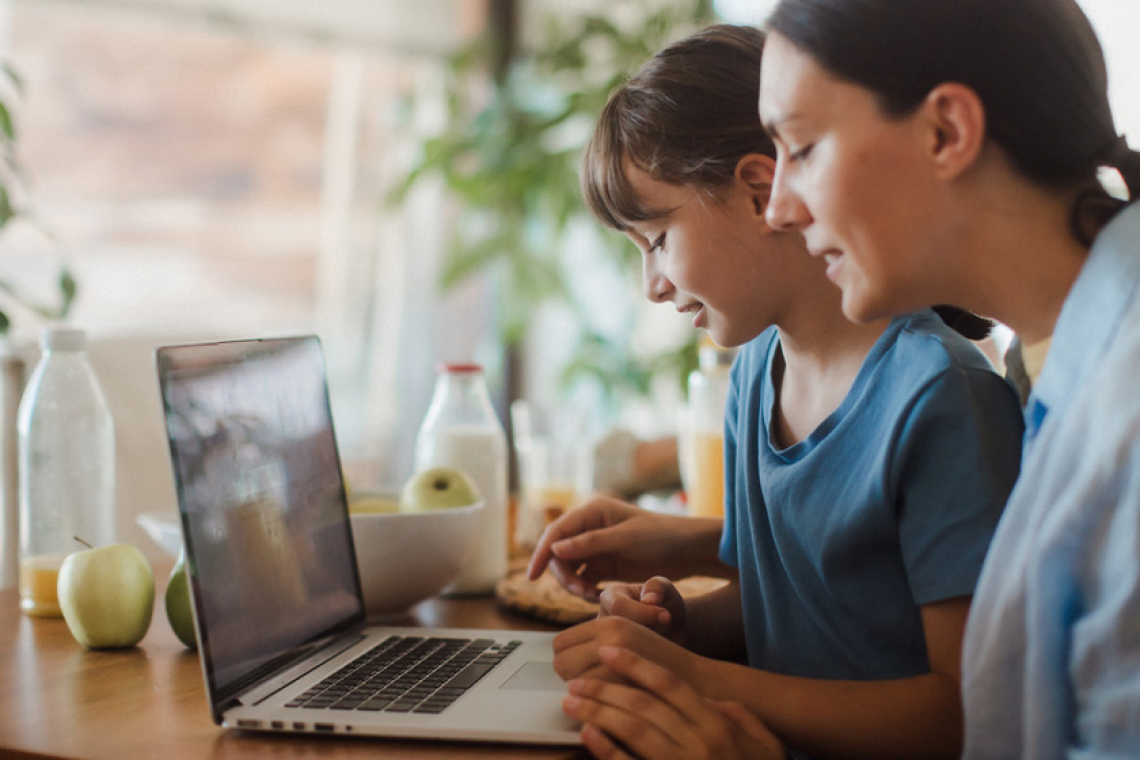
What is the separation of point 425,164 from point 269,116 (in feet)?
1.65

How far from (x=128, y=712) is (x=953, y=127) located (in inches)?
28.5

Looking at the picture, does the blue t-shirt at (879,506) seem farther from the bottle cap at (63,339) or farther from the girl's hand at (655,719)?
the bottle cap at (63,339)

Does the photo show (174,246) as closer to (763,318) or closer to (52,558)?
(52,558)

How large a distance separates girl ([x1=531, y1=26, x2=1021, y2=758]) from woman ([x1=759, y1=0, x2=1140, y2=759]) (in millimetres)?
Answer: 65

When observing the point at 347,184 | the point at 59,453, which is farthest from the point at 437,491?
the point at 347,184

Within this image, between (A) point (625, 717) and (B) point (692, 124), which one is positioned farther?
(B) point (692, 124)

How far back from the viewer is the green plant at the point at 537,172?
9.54 ft

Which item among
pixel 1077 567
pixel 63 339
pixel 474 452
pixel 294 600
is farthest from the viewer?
pixel 474 452

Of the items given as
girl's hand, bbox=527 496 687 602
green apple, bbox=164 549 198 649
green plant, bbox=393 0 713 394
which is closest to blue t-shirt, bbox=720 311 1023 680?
girl's hand, bbox=527 496 687 602

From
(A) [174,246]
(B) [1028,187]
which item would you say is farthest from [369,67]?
(B) [1028,187]

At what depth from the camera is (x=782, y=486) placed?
94 centimetres

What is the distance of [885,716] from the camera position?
743mm

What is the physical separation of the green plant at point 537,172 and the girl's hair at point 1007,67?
2.10 meters

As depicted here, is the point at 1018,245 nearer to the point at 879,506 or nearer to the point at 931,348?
the point at 931,348
